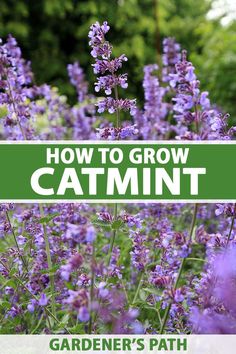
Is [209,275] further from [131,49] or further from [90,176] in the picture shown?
[131,49]

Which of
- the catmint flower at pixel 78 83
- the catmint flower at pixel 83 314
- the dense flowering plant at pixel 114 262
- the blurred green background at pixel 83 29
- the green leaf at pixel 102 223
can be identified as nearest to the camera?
the catmint flower at pixel 83 314

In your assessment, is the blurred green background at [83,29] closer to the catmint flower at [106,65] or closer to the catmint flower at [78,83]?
the catmint flower at [78,83]

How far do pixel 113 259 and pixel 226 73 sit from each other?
6200mm

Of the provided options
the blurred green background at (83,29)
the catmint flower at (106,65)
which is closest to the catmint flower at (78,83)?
the catmint flower at (106,65)

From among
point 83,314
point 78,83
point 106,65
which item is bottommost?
point 83,314

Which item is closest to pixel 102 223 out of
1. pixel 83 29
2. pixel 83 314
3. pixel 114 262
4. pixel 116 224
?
pixel 116 224

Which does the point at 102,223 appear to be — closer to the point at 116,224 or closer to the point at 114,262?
the point at 116,224

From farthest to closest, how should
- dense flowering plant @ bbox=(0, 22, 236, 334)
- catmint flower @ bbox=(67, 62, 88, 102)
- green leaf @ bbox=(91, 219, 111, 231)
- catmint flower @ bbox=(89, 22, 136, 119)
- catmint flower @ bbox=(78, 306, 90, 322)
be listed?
1. catmint flower @ bbox=(67, 62, 88, 102)
2. catmint flower @ bbox=(89, 22, 136, 119)
3. green leaf @ bbox=(91, 219, 111, 231)
4. dense flowering plant @ bbox=(0, 22, 236, 334)
5. catmint flower @ bbox=(78, 306, 90, 322)

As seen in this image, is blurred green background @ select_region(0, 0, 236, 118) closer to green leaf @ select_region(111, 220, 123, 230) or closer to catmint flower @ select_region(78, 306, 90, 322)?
green leaf @ select_region(111, 220, 123, 230)

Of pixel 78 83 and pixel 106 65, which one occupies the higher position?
pixel 78 83

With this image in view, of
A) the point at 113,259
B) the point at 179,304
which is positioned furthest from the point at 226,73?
the point at 179,304

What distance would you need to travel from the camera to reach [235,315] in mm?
2018

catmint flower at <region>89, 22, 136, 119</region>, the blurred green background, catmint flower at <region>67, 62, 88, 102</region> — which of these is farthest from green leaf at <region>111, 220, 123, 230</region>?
the blurred green background

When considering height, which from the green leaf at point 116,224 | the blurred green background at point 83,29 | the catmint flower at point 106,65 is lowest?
the green leaf at point 116,224
